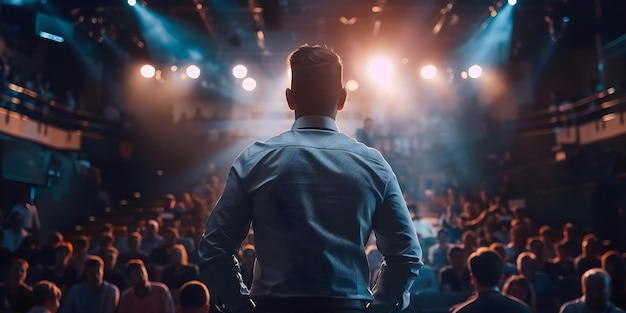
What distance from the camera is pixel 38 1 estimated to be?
Result: 11.7 m

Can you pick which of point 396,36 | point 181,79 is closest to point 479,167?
point 396,36

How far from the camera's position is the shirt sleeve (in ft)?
5.09

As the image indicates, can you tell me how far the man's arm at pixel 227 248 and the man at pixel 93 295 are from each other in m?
4.90

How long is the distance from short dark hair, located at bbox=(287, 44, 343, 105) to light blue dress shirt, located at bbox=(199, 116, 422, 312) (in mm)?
135

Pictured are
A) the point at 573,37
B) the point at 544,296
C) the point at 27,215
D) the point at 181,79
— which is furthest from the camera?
the point at 181,79

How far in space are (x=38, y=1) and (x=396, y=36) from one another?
9.66m

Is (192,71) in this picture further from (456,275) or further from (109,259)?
(456,275)

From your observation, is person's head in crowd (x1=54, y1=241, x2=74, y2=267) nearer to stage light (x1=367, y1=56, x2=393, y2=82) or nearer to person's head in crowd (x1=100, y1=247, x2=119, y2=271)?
person's head in crowd (x1=100, y1=247, x2=119, y2=271)

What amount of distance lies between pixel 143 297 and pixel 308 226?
4823 mm

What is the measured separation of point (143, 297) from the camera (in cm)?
587

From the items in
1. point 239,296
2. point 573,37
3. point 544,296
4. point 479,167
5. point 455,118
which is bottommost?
point 544,296

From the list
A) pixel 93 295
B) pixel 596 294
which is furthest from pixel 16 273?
pixel 596 294

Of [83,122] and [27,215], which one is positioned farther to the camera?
[83,122]

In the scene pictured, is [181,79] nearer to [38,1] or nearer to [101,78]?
[101,78]
